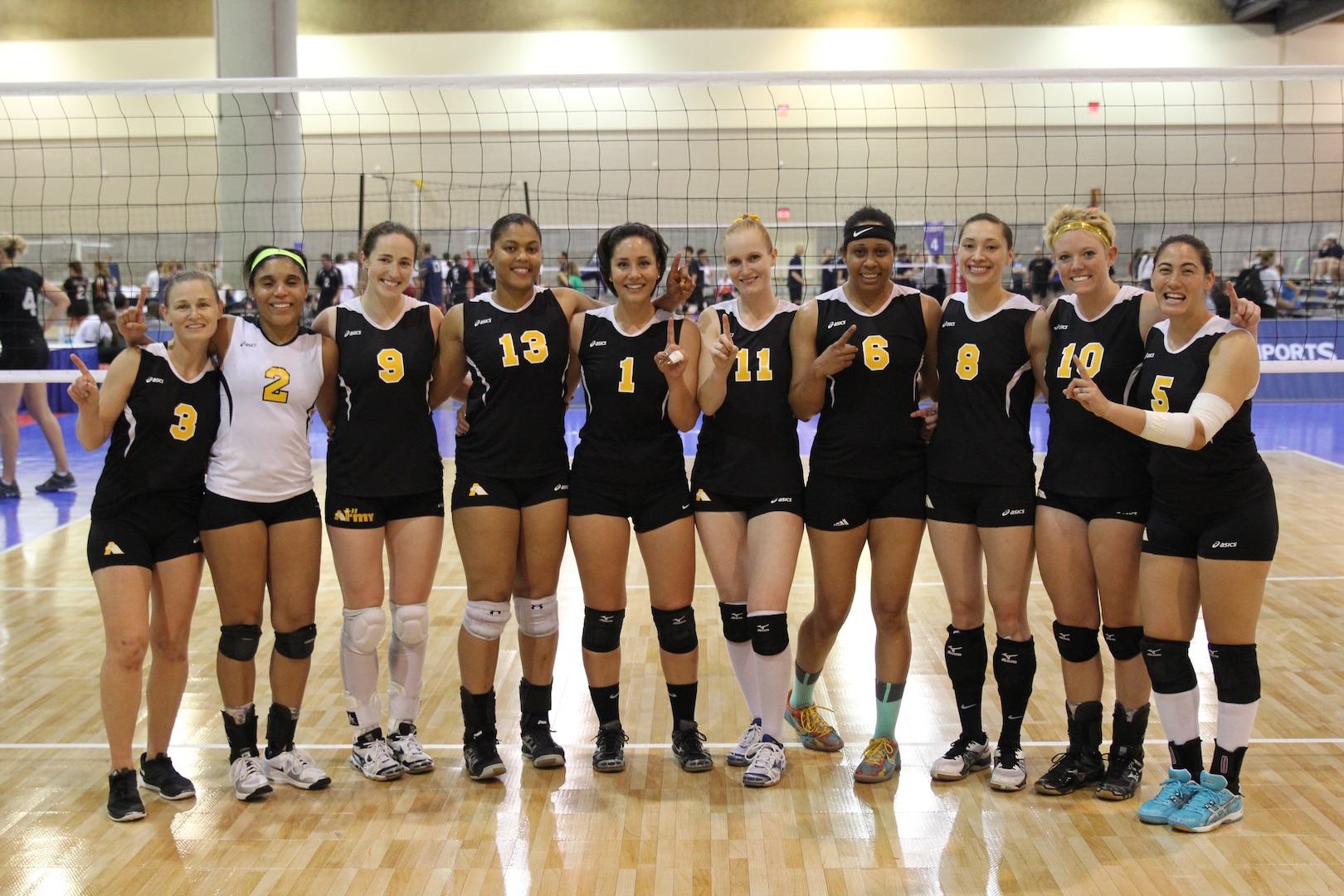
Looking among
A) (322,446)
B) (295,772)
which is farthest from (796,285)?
(295,772)

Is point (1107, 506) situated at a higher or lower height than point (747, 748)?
higher

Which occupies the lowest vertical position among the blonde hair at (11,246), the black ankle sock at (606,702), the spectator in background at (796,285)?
the black ankle sock at (606,702)

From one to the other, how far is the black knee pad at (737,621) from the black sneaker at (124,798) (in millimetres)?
1977

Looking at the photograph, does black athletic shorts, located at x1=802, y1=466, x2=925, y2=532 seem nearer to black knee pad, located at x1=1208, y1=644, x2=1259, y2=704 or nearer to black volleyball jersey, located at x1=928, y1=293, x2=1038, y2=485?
black volleyball jersey, located at x1=928, y1=293, x2=1038, y2=485

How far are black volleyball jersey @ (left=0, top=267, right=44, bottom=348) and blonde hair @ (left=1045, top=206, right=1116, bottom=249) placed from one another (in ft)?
28.0

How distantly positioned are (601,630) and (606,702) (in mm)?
297

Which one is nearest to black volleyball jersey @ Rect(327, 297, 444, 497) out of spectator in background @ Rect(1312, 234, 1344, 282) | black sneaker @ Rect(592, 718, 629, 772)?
black sneaker @ Rect(592, 718, 629, 772)

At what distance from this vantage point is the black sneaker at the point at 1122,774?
3.68 metres

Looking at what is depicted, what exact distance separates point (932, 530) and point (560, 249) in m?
15.8

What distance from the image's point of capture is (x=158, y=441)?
3.60 meters

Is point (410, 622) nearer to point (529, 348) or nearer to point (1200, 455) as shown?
point (529, 348)

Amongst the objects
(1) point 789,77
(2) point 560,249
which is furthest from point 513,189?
(1) point 789,77

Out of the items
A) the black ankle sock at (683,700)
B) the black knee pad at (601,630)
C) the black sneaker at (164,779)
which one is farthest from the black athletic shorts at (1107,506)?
the black sneaker at (164,779)

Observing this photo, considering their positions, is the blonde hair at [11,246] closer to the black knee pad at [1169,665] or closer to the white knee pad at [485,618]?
the white knee pad at [485,618]
